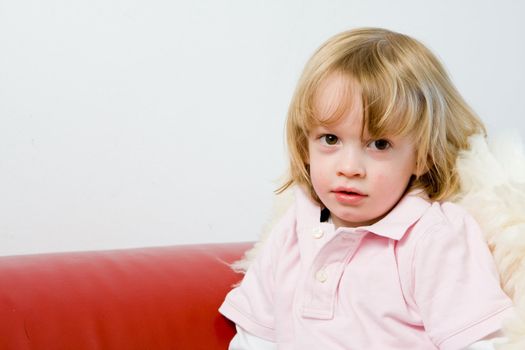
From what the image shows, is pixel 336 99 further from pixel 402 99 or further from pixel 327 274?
pixel 327 274

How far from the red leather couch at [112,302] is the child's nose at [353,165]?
1.01 feet

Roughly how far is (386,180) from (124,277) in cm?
41

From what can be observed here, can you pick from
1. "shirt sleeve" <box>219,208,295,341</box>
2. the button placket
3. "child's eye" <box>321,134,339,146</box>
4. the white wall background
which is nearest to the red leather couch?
"shirt sleeve" <box>219,208,295,341</box>

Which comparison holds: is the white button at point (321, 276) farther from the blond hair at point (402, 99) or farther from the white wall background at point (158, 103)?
the white wall background at point (158, 103)

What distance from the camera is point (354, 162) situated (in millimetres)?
1036

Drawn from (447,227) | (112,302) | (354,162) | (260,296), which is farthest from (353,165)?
(112,302)

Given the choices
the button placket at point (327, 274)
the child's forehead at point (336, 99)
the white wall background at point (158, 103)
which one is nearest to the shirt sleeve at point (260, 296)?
the button placket at point (327, 274)

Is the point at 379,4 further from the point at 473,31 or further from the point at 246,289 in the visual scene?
the point at 246,289

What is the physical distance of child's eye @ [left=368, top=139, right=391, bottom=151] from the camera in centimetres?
104

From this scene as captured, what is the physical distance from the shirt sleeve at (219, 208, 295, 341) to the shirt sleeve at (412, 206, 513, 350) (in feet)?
0.81

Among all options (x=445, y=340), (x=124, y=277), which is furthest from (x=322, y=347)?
(x=124, y=277)

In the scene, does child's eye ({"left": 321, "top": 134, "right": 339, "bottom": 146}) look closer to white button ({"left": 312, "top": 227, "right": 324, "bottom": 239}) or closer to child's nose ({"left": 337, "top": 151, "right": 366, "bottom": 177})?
child's nose ({"left": 337, "top": 151, "right": 366, "bottom": 177})

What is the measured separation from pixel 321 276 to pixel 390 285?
96mm

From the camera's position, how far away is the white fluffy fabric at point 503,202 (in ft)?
3.13
